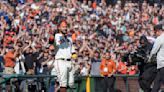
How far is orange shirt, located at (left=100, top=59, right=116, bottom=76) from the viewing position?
56.2ft

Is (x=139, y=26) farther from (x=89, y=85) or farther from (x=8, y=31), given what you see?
(x=89, y=85)

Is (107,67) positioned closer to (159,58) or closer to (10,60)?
(10,60)

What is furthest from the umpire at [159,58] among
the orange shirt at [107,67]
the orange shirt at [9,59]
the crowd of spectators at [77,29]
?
the orange shirt at [9,59]

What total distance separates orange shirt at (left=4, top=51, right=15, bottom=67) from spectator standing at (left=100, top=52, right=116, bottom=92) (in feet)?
8.11

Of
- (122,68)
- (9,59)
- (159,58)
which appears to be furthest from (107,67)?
(159,58)

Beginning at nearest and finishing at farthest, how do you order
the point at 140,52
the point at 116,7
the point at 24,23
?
the point at 140,52, the point at 24,23, the point at 116,7

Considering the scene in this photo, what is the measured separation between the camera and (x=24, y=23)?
23.5m

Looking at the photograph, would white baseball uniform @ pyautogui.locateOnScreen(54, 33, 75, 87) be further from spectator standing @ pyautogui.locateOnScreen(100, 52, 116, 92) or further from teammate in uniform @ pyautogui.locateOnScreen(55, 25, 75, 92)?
spectator standing @ pyautogui.locateOnScreen(100, 52, 116, 92)

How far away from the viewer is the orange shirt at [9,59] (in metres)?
17.3

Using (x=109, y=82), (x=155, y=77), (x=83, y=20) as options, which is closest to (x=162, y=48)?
(x=155, y=77)

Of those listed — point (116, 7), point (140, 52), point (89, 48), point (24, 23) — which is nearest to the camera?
point (140, 52)

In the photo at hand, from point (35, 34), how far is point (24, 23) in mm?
1429

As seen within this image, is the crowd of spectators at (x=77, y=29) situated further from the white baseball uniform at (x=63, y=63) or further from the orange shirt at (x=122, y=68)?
the white baseball uniform at (x=63, y=63)

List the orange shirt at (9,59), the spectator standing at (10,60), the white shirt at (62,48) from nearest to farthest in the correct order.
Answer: the white shirt at (62,48) → the spectator standing at (10,60) → the orange shirt at (9,59)
